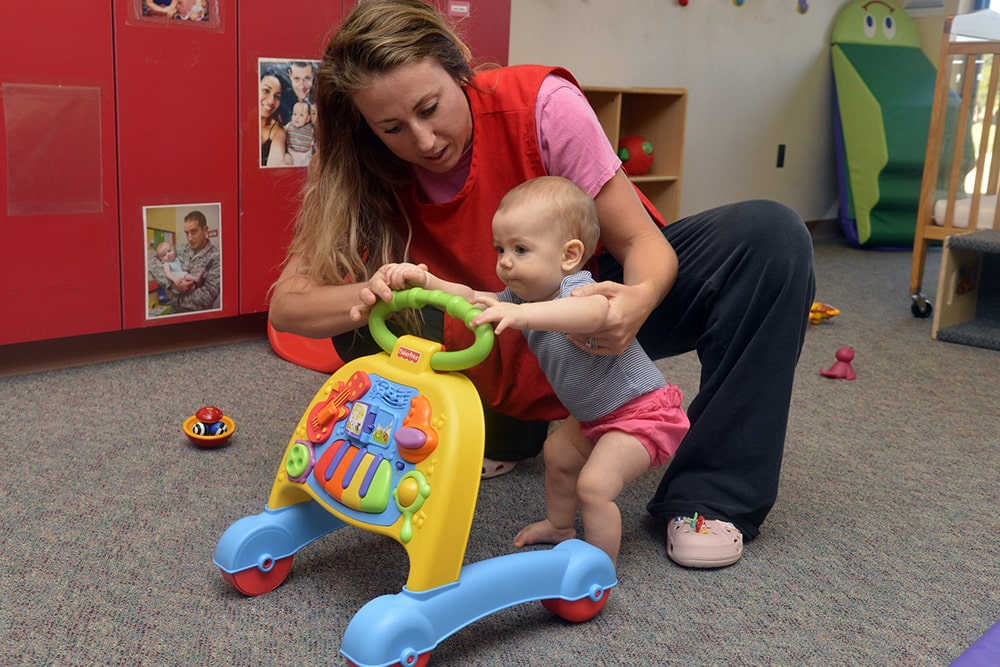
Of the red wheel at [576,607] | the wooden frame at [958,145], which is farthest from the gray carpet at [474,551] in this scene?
the wooden frame at [958,145]

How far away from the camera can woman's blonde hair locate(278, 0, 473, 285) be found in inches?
43.1

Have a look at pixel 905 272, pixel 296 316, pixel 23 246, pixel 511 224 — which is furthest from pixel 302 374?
pixel 905 272

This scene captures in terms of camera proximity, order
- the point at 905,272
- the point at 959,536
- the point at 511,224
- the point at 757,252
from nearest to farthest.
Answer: the point at 511,224, the point at 757,252, the point at 959,536, the point at 905,272

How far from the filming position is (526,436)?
4.88 feet

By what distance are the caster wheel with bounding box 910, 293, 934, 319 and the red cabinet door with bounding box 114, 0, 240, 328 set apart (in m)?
1.87

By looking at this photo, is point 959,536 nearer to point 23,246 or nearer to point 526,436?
point 526,436

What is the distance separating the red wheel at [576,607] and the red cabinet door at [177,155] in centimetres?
126

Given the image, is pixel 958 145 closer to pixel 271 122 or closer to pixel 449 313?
pixel 271 122

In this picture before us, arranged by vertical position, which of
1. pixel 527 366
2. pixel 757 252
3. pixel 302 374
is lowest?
pixel 302 374

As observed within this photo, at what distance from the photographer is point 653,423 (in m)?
1.12

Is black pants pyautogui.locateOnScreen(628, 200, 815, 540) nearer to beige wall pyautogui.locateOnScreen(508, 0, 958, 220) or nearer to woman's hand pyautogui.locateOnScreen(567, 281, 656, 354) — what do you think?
woman's hand pyautogui.locateOnScreen(567, 281, 656, 354)

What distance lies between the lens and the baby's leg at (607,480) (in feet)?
3.59

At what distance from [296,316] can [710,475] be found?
0.59 metres

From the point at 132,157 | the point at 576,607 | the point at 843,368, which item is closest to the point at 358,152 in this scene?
the point at 576,607
